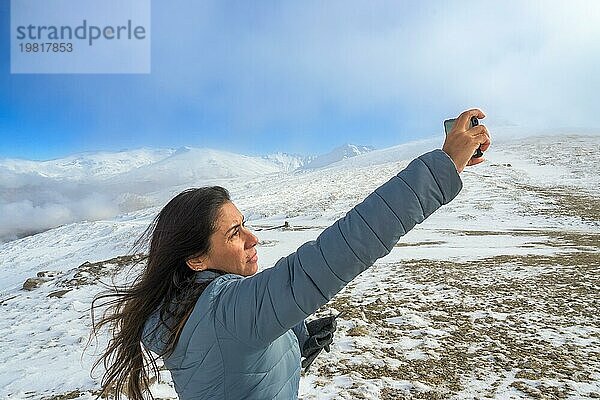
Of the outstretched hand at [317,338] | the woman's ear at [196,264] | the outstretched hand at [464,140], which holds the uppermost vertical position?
the outstretched hand at [464,140]

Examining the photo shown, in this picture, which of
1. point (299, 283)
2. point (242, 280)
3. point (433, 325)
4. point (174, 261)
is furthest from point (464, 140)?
point (433, 325)

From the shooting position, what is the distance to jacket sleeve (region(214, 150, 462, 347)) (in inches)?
56.6

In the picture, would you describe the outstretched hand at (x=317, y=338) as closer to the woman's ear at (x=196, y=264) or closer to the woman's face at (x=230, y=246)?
the woman's face at (x=230, y=246)

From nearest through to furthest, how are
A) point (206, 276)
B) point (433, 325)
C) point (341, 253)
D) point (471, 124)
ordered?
point (341, 253)
point (471, 124)
point (206, 276)
point (433, 325)

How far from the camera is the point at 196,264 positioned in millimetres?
1858

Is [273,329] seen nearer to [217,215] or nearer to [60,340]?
[217,215]

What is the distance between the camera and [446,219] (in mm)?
29391

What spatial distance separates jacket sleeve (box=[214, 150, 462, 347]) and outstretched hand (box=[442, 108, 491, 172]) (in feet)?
0.15

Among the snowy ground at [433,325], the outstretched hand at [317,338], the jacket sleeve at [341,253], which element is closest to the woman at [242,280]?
the jacket sleeve at [341,253]

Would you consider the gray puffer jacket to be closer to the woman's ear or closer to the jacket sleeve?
the jacket sleeve

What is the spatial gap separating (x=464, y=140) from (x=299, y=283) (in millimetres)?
771

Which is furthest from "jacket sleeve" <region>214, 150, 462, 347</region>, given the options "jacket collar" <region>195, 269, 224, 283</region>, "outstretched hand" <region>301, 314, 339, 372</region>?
"outstretched hand" <region>301, 314, 339, 372</region>

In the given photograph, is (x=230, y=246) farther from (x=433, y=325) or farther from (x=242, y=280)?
(x=433, y=325)

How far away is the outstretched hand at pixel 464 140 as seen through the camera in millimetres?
1516
